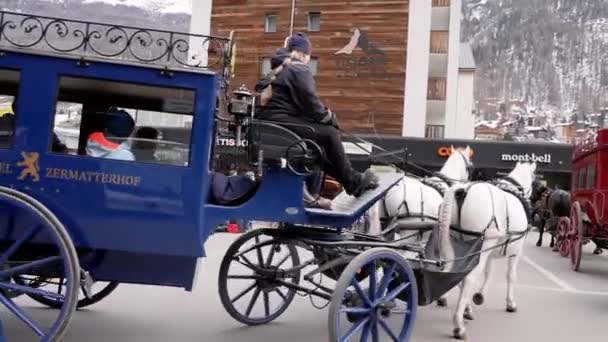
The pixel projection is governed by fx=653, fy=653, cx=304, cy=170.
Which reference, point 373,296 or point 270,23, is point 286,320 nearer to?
point 373,296

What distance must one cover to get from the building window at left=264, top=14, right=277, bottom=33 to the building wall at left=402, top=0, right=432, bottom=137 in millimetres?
5630

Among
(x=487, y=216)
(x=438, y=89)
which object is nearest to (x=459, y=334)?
(x=487, y=216)

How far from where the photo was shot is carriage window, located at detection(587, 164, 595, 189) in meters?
10.3

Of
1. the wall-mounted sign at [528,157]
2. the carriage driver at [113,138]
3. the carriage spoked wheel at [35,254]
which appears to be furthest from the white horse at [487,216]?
the wall-mounted sign at [528,157]

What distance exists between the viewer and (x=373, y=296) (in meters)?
4.87

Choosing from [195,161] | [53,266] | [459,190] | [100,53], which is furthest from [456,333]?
[100,53]

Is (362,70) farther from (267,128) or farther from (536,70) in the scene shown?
(536,70)

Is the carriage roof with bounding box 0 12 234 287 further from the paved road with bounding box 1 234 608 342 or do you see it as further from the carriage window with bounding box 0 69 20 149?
the paved road with bounding box 1 234 608 342

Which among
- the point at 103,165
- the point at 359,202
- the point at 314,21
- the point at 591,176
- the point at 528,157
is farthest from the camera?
the point at 314,21

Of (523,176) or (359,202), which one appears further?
(523,176)

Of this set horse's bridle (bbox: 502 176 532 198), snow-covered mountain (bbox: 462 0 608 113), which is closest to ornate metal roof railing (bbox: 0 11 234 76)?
horse's bridle (bbox: 502 176 532 198)

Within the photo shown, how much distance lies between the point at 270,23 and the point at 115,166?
2423 cm

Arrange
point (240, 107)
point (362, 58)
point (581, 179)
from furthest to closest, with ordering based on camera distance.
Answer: point (362, 58)
point (581, 179)
point (240, 107)

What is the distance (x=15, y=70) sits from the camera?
4.13 m
